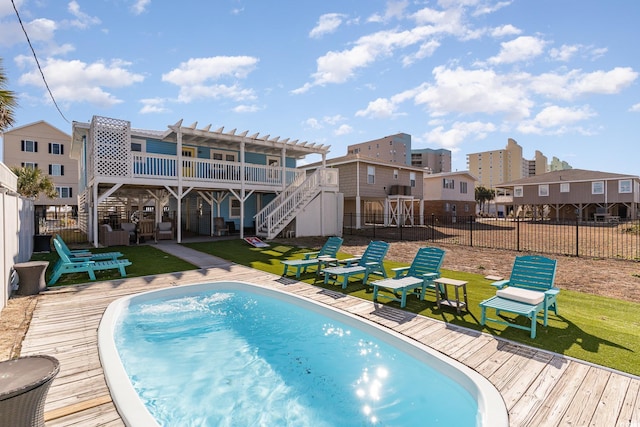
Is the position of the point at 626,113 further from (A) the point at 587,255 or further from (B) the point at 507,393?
(B) the point at 507,393

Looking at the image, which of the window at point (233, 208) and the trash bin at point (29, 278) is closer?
the trash bin at point (29, 278)

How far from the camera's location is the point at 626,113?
14828mm

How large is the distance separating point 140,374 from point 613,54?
1481 centimetres

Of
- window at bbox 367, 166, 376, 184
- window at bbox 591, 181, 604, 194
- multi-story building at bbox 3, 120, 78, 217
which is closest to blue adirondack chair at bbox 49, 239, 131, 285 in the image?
window at bbox 367, 166, 376, 184

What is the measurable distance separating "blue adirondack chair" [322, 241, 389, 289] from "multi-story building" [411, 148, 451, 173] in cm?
8606

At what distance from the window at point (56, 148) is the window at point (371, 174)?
36.1 meters

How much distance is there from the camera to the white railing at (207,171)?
15094mm

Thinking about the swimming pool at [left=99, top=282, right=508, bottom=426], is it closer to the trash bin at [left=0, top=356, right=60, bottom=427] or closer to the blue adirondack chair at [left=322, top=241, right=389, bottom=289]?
the trash bin at [left=0, top=356, right=60, bottom=427]

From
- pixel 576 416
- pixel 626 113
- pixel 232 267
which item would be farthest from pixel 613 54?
pixel 232 267

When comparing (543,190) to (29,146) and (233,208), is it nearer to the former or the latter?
(233,208)

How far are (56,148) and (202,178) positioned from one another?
32200mm

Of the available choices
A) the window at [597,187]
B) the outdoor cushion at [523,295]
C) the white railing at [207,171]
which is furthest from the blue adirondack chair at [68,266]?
the window at [597,187]

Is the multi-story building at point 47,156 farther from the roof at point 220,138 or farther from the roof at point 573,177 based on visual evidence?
the roof at point 573,177

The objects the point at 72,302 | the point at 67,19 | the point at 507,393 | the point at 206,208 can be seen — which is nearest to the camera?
the point at 507,393
